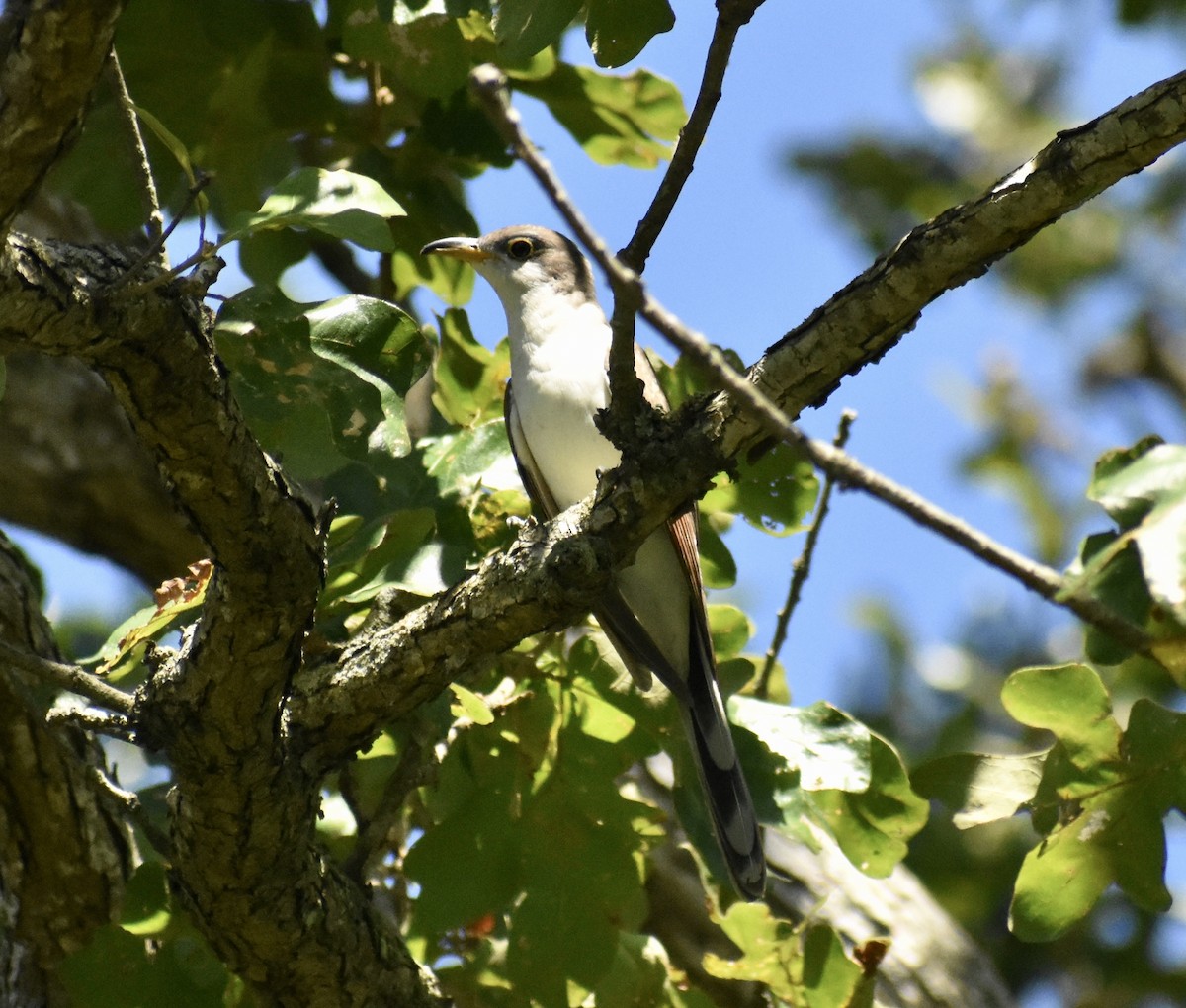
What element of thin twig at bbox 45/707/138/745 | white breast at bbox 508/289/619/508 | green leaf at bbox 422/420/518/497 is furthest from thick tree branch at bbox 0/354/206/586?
thin twig at bbox 45/707/138/745

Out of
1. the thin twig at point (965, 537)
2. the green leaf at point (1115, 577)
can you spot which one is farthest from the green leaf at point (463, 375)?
the thin twig at point (965, 537)

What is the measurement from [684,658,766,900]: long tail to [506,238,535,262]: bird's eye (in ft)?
7.69

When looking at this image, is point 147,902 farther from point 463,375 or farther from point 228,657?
point 463,375

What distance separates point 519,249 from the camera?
5.75 meters

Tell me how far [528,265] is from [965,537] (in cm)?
418

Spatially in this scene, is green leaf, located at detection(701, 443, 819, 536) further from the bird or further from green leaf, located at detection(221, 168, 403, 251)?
green leaf, located at detection(221, 168, 403, 251)

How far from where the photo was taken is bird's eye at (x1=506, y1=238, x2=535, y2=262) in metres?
5.73

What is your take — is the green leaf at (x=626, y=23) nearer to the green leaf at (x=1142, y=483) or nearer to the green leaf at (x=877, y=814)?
the green leaf at (x=1142, y=483)

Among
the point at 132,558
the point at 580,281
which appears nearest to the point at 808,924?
the point at 580,281

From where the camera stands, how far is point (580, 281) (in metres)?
5.84

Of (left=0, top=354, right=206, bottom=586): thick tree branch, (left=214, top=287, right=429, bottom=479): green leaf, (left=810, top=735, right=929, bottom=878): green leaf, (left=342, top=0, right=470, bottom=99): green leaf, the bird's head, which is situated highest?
(left=0, top=354, right=206, bottom=586): thick tree branch

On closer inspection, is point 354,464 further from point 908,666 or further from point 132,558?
point 908,666

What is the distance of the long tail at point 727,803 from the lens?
159 inches

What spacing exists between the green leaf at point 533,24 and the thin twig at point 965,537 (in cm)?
134
